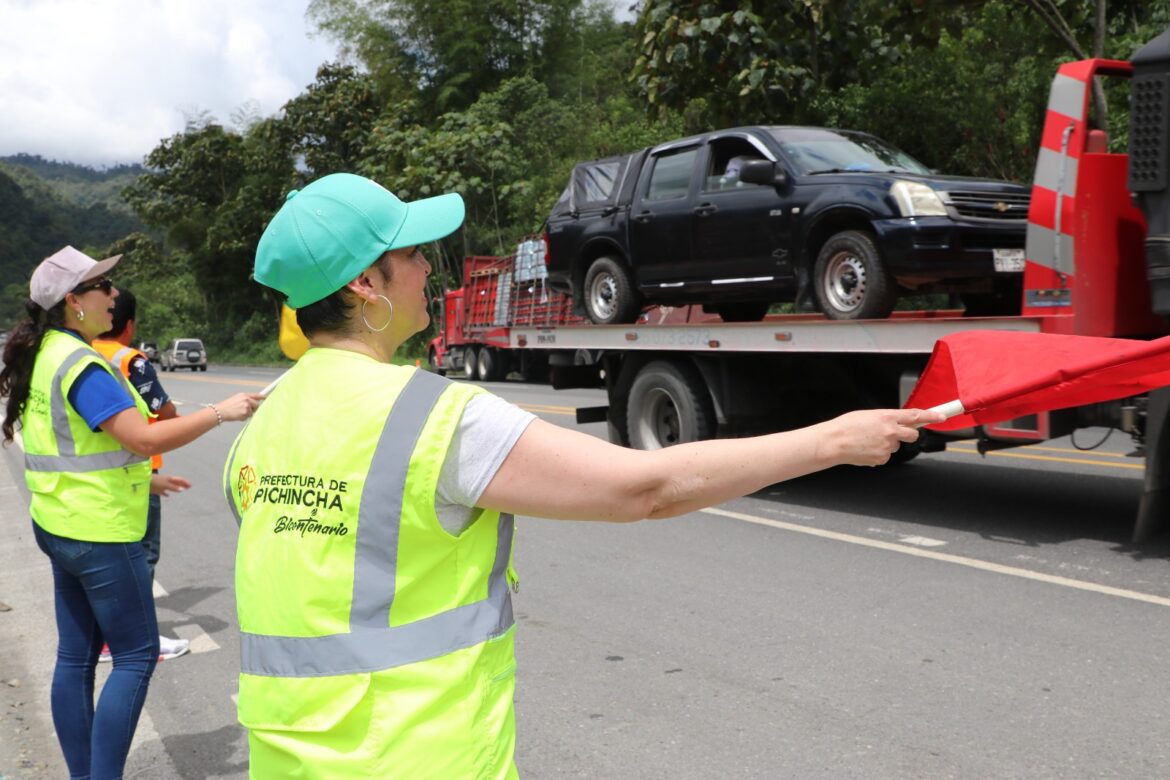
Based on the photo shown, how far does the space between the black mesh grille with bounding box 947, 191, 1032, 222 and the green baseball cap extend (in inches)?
273

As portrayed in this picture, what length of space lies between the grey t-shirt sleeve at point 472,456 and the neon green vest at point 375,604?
0.02 metres

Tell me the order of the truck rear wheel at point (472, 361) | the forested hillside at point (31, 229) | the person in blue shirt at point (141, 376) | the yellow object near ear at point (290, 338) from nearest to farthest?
the yellow object near ear at point (290, 338), the person in blue shirt at point (141, 376), the truck rear wheel at point (472, 361), the forested hillside at point (31, 229)

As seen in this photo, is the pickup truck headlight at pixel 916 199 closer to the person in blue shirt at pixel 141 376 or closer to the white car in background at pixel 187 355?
the person in blue shirt at pixel 141 376

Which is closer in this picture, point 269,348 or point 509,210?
point 509,210

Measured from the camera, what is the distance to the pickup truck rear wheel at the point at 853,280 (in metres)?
8.34

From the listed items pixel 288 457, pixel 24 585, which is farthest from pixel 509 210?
pixel 288 457

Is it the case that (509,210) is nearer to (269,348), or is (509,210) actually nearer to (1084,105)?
(269,348)

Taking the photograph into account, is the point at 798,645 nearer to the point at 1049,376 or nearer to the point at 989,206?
the point at 1049,376

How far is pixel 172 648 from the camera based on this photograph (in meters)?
5.71

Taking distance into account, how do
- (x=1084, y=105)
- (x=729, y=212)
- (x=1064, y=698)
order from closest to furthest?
A: (x=1064, y=698) < (x=1084, y=105) < (x=729, y=212)

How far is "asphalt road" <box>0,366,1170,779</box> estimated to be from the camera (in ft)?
13.8

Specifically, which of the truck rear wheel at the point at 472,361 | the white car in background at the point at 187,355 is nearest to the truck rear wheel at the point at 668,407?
the truck rear wheel at the point at 472,361

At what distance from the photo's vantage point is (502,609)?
1.85 meters

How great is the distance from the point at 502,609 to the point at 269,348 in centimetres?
5660
